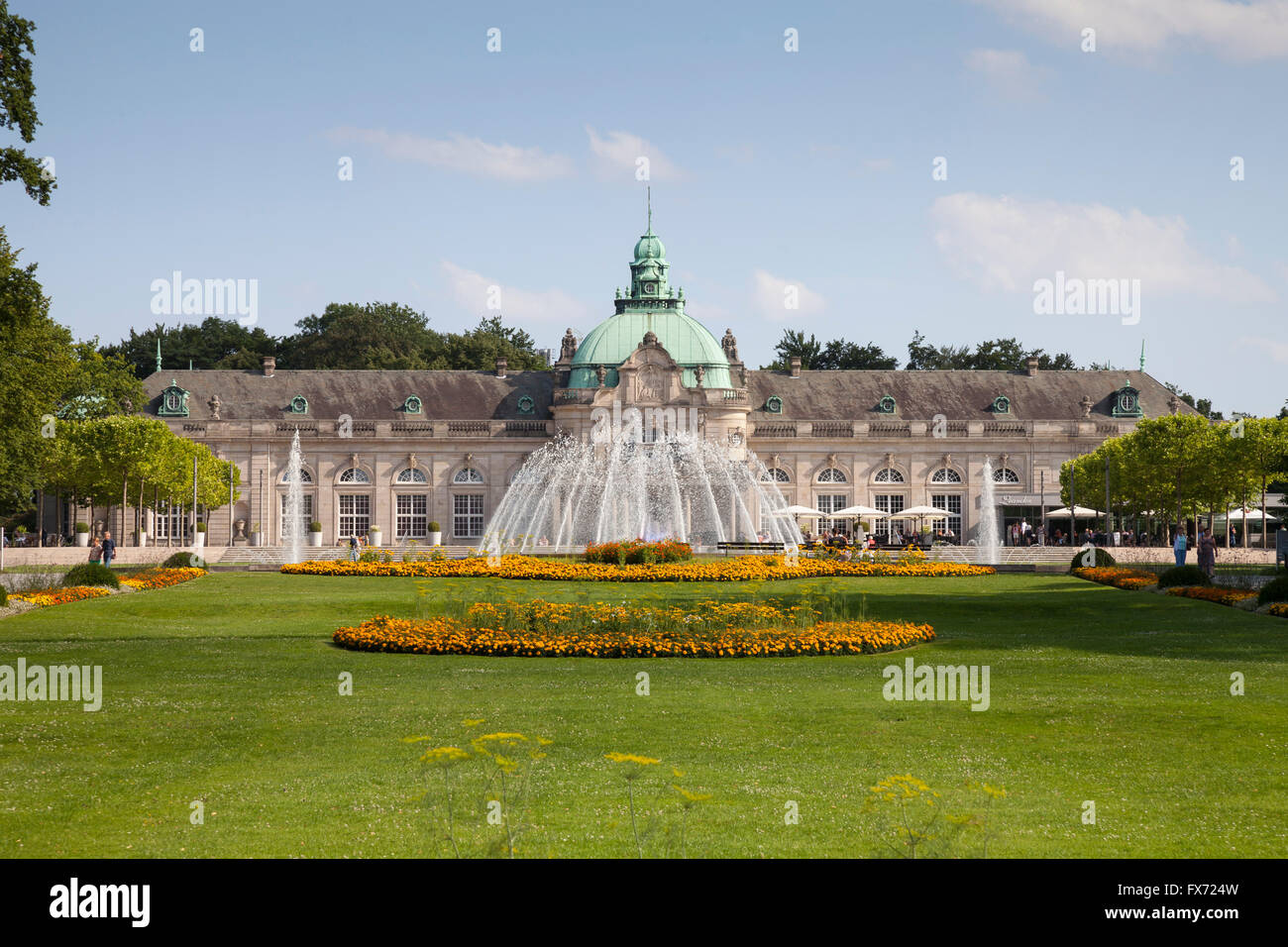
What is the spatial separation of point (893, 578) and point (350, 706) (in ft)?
92.1

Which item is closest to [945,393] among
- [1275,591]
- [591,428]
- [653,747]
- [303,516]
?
[591,428]

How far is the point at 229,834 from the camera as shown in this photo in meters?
9.76

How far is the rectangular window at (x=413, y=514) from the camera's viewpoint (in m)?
83.2

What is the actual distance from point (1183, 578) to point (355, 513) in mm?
58557

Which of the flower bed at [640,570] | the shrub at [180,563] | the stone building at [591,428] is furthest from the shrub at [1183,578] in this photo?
the stone building at [591,428]

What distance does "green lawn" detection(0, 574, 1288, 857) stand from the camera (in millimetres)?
9828

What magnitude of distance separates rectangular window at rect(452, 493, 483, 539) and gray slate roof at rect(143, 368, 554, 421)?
5241 mm

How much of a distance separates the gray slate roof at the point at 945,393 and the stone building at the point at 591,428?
17cm

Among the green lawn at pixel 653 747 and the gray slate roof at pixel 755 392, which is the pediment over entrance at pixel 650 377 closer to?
the gray slate roof at pixel 755 392

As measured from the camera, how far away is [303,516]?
82875mm

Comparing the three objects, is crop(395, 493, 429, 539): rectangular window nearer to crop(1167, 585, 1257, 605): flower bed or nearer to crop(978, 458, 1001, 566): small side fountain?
crop(978, 458, 1001, 566): small side fountain

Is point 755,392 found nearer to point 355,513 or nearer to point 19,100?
point 355,513

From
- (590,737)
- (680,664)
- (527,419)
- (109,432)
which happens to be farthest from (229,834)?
(527,419)
